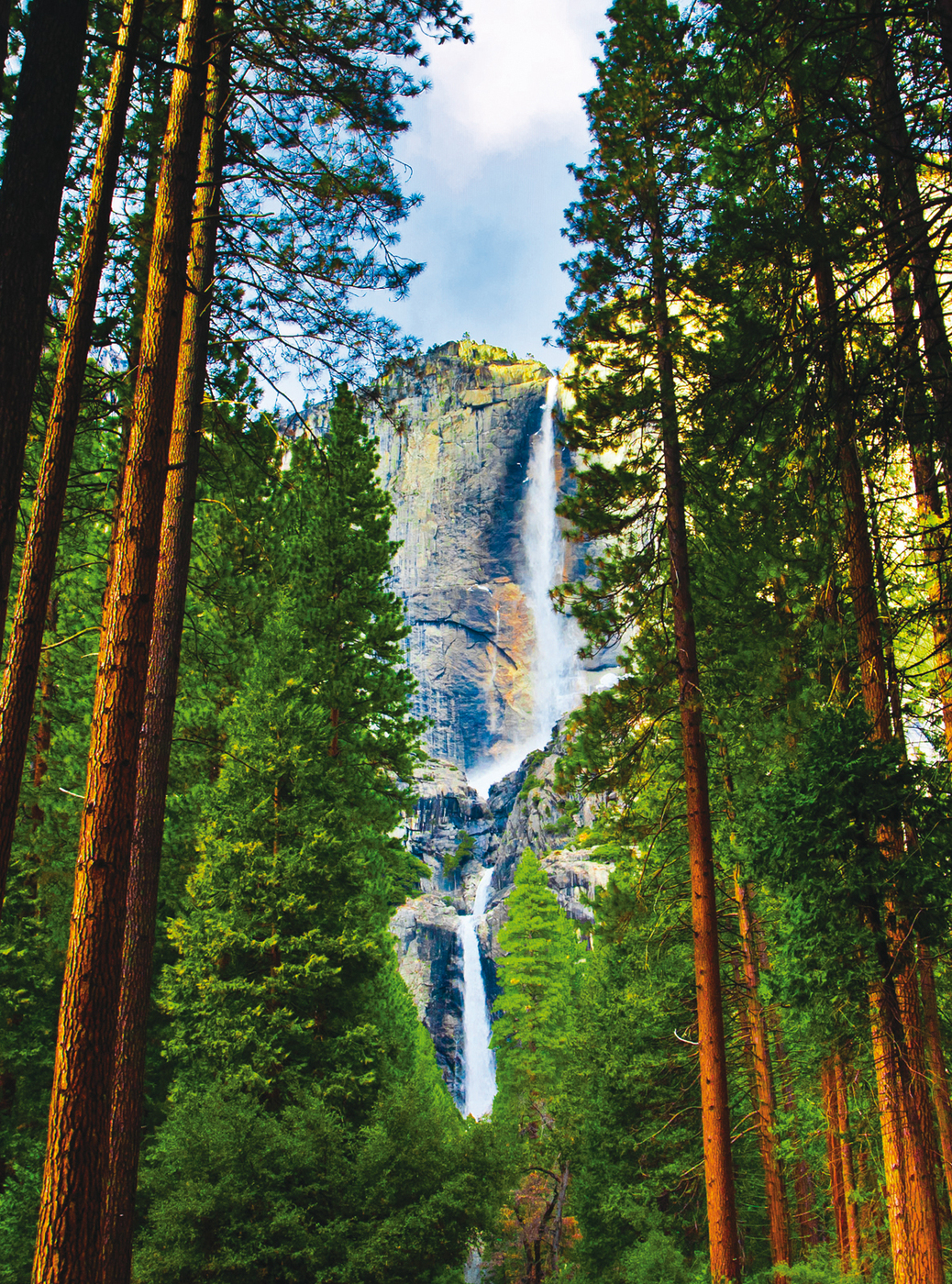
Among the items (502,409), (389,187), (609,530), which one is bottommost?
(609,530)

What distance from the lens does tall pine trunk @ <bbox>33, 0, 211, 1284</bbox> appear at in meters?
3.56

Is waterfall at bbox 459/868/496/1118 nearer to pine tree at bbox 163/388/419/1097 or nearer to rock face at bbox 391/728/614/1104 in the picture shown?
rock face at bbox 391/728/614/1104

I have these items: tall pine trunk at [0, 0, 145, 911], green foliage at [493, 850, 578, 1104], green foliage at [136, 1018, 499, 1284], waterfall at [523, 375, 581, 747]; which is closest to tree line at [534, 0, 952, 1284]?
green foliage at [136, 1018, 499, 1284]

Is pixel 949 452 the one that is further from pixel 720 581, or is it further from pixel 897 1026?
pixel 720 581

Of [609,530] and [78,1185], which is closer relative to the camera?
[78,1185]

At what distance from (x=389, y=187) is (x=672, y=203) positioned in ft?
13.0

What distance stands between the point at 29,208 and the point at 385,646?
443 inches

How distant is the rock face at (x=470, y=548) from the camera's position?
8938 centimetres

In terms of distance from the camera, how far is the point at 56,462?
471 centimetres

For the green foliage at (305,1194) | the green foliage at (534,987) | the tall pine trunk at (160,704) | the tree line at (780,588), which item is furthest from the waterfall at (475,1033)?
the tall pine trunk at (160,704)

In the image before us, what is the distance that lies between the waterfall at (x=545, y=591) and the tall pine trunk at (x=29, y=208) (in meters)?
82.2

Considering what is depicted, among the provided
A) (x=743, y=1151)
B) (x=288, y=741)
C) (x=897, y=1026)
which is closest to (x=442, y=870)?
(x=743, y=1151)

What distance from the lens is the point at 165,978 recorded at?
9719 millimetres

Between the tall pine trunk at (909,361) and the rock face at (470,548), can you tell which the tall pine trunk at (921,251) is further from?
the rock face at (470,548)
